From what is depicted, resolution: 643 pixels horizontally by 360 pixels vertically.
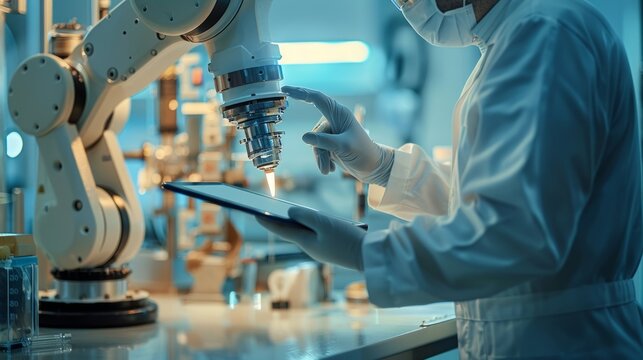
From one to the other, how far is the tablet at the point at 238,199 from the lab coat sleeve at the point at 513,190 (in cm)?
16

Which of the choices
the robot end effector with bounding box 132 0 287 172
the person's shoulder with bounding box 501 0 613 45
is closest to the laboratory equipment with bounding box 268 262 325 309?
the robot end effector with bounding box 132 0 287 172

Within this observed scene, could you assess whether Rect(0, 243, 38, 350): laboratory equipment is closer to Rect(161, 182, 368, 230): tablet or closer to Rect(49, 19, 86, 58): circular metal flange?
Rect(161, 182, 368, 230): tablet

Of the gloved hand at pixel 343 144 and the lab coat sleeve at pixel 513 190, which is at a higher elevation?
the gloved hand at pixel 343 144

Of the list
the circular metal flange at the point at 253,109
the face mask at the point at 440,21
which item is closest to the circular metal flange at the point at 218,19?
the circular metal flange at the point at 253,109

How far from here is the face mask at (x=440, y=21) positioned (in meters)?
1.44

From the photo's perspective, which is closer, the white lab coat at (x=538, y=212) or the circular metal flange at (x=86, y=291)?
the white lab coat at (x=538, y=212)

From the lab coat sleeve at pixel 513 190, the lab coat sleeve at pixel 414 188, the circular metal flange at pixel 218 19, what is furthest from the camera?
the lab coat sleeve at pixel 414 188

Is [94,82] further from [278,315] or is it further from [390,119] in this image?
[390,119]

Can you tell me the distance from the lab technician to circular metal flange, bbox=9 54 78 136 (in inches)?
28.7

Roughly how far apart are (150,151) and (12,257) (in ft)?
3.23

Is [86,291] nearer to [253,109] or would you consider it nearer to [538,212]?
[253,109]

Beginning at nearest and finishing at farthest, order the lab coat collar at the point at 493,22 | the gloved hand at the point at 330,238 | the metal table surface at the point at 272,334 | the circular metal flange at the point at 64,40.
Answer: the gloved hand at the point at 330,238 → the lab coat collar at the point at 493,22 → the metal table surface at the point at 272,334 → the circular metal flange at the point at 64,40

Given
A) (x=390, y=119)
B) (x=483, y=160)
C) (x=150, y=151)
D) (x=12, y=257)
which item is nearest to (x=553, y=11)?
(x=483, y=160)

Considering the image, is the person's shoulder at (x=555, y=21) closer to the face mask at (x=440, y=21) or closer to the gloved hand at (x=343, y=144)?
the face mask at (x=440, y=21)
